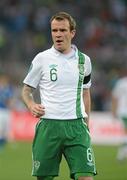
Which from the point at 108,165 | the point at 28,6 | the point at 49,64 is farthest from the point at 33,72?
the point at 28,6

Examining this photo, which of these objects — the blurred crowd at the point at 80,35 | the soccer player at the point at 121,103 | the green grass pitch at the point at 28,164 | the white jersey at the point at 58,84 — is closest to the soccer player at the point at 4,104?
the green grass pitch at the point at 28,164

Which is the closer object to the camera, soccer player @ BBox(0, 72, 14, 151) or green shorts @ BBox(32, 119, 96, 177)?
green shorts @ BBox(32, 119, 96, 177)

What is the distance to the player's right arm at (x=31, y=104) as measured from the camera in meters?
8.12

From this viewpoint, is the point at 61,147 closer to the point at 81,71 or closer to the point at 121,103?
the point at 81,71

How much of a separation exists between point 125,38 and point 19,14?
13.2 feet

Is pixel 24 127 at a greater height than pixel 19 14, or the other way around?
pixel 19 14

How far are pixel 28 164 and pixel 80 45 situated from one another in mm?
12069

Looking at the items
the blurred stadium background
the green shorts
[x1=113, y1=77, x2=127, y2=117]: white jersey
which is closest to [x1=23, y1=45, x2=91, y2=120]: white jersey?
the green shorts

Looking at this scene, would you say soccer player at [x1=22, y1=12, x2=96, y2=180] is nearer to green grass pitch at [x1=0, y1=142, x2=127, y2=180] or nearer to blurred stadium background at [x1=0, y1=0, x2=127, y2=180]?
green grass pitch at [x1=0, y1=142, x2=127, y2=180]

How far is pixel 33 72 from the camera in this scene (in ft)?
28.0

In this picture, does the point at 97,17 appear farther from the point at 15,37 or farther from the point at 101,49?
the point at 15,37

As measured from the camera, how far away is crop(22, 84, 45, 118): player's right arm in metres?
8.12

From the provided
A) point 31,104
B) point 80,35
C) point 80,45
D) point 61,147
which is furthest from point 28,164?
point 80,35

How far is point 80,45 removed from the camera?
27969 mm
